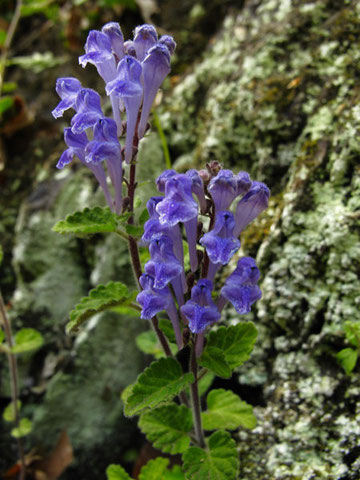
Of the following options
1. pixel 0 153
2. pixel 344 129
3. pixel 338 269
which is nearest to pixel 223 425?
pixel 338 269

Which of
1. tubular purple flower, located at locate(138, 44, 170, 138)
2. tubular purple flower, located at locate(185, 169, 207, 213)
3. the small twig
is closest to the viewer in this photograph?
tubular purple flower, located at locate(185, 169, 207, 213)

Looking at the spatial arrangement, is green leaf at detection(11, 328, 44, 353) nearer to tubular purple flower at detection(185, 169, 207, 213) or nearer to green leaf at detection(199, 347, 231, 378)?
green leaf at detection(199, 347, 231, 378)

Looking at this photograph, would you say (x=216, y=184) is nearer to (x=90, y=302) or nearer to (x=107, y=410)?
(x=90, y=302)

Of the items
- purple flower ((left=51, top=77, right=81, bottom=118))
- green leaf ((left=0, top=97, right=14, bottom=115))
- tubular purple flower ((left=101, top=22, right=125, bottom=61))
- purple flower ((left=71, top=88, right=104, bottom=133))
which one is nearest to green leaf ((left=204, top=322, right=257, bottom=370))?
purple flower ((left=71, top=88, right=104, bottom=133))

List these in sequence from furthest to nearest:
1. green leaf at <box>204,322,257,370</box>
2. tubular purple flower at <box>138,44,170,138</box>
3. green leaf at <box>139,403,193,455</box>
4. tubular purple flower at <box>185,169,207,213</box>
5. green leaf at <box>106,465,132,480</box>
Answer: green leaf at <box>106,465,132,480</box> < green leaf at <box>139,403,193,455</box> < green leaf at <box>204,322,257,370</box> < tubular purple flower at <box>138,44,170,138</box> < tubular purple flower at <box>185,169,207,213</box>

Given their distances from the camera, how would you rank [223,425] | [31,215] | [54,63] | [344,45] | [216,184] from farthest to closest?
[54,63] → [31,215] → [344,45] → [223,425] → [216,184]

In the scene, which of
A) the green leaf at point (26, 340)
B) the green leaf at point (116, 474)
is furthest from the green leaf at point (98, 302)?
the green leaf at point (26, 340)
